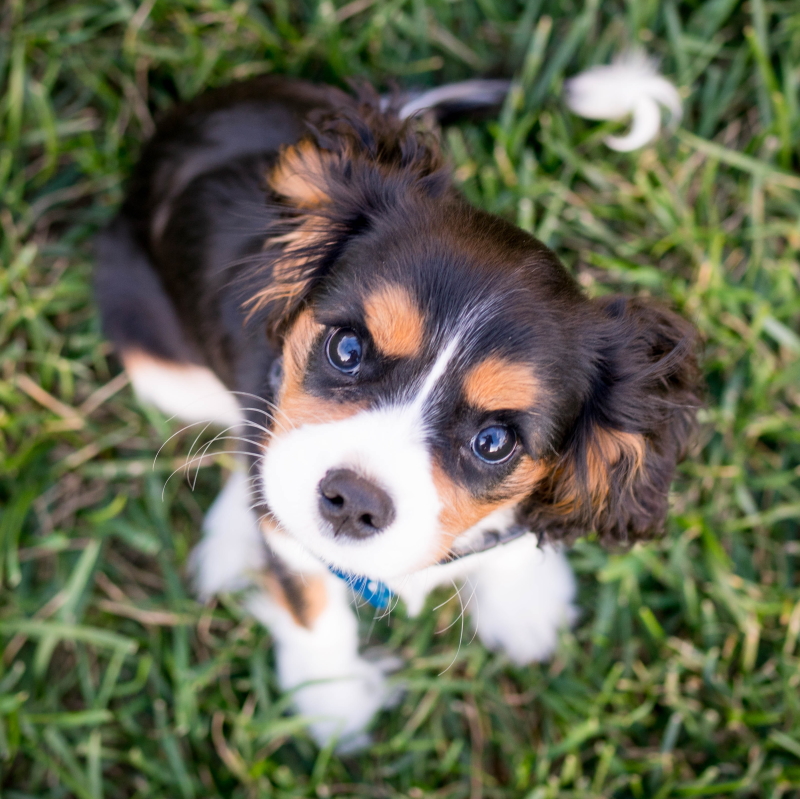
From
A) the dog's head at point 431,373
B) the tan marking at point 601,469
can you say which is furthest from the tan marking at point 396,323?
the tan marking at point 601,469

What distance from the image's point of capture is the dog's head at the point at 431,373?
1.91 m

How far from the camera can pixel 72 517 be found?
3613mm

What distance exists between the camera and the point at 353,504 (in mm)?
1812

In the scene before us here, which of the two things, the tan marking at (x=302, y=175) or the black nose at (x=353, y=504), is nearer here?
the black nose at (x=353, y=504)

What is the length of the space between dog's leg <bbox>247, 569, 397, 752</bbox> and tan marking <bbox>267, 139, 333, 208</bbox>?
1453mm

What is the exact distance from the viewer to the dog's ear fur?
86.2 inches

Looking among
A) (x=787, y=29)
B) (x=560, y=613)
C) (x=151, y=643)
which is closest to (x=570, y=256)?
(x=787, y=29)

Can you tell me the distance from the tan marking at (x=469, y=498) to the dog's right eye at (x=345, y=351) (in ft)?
1.18

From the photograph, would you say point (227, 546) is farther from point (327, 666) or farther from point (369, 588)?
point (369, 588)

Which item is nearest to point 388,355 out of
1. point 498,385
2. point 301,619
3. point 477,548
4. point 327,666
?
point 498,385

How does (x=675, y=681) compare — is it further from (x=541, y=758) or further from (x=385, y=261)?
(x=385, y=261)

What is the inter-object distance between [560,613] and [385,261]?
6.56 ft

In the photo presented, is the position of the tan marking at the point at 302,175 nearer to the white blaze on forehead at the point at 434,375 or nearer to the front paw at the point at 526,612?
the white blaze on forehead at the point at 434,375

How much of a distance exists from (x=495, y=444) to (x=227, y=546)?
182 centimetres
